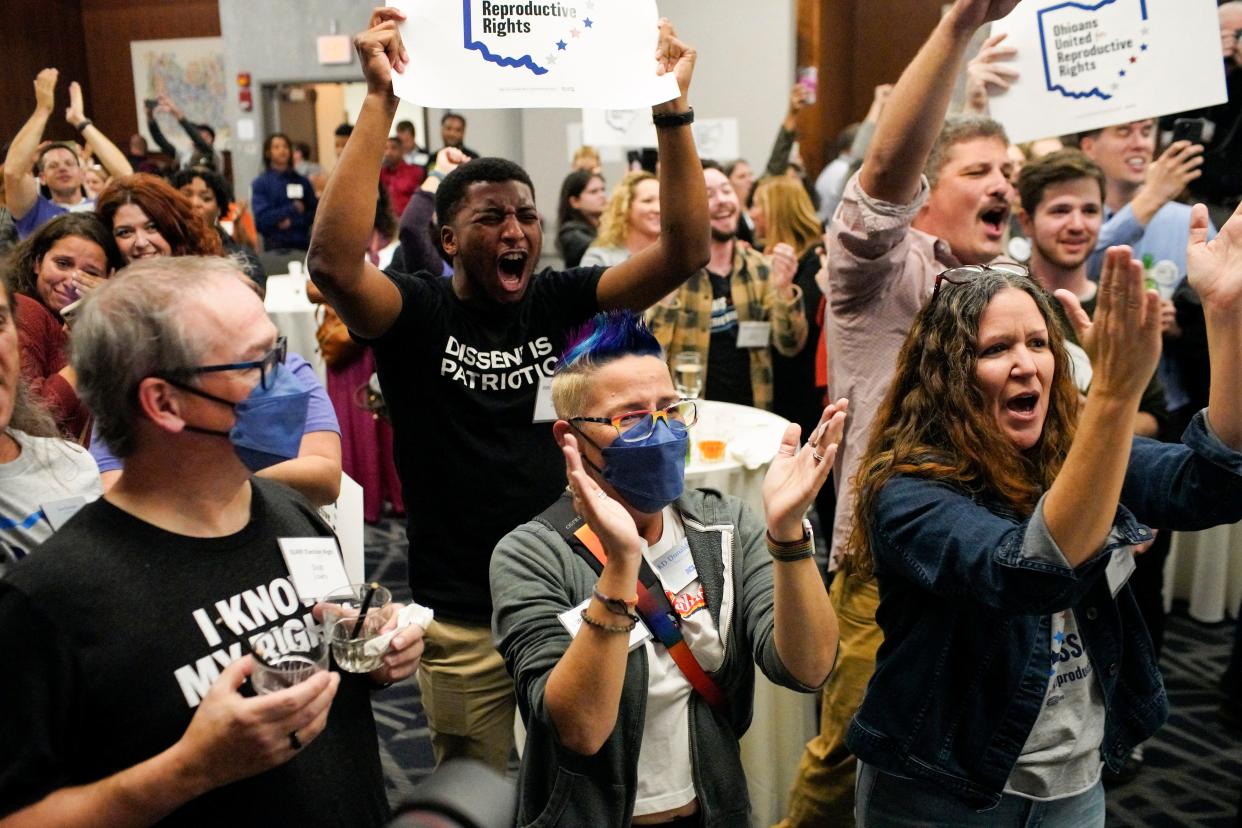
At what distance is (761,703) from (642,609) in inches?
48.2

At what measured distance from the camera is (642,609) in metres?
1.65

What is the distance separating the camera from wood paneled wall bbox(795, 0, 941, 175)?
10.8 metres

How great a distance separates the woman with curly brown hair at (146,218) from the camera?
9.59 feet

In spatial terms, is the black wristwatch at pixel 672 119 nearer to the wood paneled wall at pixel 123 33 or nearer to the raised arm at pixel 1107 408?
the raised arm at pixel 1107 408

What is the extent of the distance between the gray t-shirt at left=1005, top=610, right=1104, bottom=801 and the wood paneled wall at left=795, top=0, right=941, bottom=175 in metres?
9.60

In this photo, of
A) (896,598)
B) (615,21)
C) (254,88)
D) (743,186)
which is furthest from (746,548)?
(254,88)

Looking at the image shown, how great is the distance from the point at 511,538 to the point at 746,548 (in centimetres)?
41

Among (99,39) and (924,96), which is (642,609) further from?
(99,39)

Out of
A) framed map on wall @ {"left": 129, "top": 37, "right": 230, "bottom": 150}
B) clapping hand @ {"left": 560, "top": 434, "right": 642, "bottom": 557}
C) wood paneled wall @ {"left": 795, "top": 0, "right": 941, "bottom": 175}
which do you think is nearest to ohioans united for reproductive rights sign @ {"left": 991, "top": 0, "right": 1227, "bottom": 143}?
→ clapping hand @ {"left": 560, "top": 434, "right": 642, "bottom": 557}

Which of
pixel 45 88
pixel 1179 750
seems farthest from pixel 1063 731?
pixel 45 88

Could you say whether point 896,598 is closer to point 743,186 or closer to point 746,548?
point 746,548

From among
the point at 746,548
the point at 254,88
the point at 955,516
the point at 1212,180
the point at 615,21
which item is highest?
the point at 254,88

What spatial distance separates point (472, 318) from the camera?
91.5 inches

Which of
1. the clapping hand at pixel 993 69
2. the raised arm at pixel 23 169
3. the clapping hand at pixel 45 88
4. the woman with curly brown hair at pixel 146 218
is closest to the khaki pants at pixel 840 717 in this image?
the clapping hand at pixel 993 69
